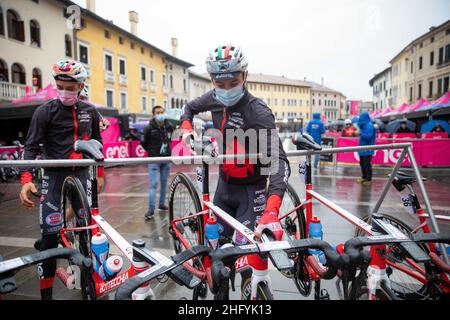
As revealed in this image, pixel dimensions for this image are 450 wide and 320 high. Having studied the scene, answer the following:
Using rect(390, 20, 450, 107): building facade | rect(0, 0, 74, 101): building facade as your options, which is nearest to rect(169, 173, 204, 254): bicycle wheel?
rect(0, 0, 74, 101): building facade

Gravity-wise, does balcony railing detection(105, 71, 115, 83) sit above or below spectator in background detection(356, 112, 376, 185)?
above

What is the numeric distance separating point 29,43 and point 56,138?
24.6 m

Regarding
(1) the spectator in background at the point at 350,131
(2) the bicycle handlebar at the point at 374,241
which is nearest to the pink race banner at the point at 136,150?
(1) the spectator in background at the point at 350,131

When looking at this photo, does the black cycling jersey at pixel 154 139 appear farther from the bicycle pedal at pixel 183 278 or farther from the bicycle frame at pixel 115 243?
the bicycle pedal at pixel 183 278

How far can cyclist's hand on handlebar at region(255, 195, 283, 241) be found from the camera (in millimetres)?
1541

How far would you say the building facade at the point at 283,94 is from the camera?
8600 cm

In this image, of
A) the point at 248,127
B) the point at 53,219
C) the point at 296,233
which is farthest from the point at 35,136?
the point at 296,233

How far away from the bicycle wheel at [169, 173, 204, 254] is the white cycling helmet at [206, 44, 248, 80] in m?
1.13

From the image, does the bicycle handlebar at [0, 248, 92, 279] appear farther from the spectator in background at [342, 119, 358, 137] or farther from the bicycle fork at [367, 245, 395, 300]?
the spectator in background at [342, 119, 358, 137]

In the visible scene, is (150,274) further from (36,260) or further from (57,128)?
(57,128)

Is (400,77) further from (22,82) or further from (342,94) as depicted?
(342,94)

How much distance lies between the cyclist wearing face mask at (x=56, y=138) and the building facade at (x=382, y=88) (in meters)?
68.2
